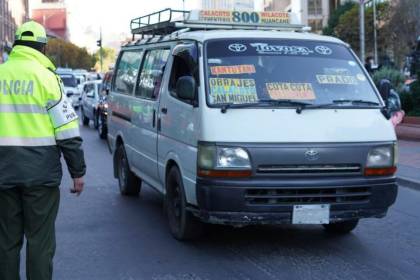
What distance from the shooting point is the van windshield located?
244 inches

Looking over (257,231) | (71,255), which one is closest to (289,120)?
(257,231)

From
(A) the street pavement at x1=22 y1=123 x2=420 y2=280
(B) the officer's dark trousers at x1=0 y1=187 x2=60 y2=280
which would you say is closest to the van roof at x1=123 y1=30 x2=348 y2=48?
(A) the street pavement at x1=22 y1=123 x2=420 y2=280

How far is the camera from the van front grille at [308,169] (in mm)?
5770

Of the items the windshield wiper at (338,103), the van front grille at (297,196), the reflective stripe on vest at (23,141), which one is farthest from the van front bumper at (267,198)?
the reflective stripe on vest at (23,141)

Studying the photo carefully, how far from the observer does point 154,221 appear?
7684 millimetres

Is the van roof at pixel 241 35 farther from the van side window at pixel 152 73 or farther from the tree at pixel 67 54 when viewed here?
the tree at pixel 67 54

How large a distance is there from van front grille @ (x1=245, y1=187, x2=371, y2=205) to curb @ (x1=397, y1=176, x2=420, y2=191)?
436cm

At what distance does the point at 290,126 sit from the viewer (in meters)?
5.91

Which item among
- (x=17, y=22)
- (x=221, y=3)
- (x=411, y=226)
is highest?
(x=17, y=22)

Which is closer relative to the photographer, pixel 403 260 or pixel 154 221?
pixel 403 260

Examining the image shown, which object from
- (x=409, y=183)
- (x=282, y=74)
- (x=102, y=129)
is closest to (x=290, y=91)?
(x=282, y=74)

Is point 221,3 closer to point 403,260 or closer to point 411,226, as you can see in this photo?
point 411,226

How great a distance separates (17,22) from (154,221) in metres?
94.3

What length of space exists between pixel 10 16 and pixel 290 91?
87801mm
